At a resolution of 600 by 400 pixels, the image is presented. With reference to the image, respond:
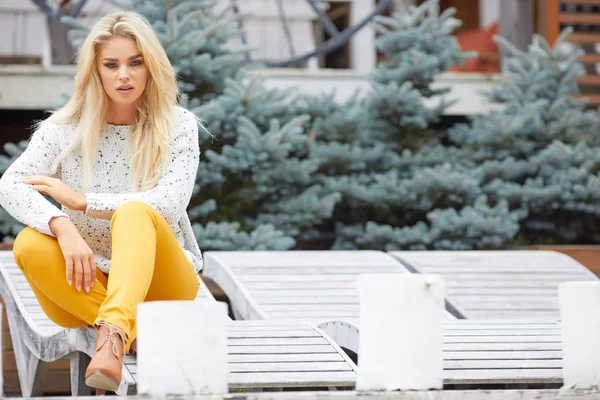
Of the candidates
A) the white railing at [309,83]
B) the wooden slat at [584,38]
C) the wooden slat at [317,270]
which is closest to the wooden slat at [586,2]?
A: the wooden slat at [584,38]

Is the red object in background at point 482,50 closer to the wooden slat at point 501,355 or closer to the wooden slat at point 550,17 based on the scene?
the wooden slat at point 550,17

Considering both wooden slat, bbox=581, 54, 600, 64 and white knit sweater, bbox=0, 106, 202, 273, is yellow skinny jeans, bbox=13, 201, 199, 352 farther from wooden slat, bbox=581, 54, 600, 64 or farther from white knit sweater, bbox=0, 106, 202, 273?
wooden slat, bbox=581, 54, 600, 64

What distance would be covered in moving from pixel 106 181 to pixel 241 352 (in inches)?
23.9

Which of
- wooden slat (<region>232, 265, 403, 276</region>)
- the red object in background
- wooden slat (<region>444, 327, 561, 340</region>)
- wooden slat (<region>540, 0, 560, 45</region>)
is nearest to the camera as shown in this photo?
wooden slat (<region>444, 327, 561, 340</region>)

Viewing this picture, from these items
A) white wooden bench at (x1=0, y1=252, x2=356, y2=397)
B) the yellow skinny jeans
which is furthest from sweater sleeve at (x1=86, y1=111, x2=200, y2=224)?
white wooden bench at (x1=0, y1=252, x2=356, y2=397)

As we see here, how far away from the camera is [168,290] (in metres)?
2.45

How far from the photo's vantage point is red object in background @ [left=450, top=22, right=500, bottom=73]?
23.1ft

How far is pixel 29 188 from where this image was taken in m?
2.41

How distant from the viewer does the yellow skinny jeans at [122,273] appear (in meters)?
2.09

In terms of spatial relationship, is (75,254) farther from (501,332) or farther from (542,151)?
(542,151)

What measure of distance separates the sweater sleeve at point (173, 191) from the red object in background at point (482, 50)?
458cm

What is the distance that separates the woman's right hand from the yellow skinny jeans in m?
0.04

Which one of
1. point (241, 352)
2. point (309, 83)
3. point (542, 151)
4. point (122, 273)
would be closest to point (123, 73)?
point (122, 273)

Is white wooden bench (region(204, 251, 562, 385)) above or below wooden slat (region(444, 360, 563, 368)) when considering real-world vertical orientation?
below
